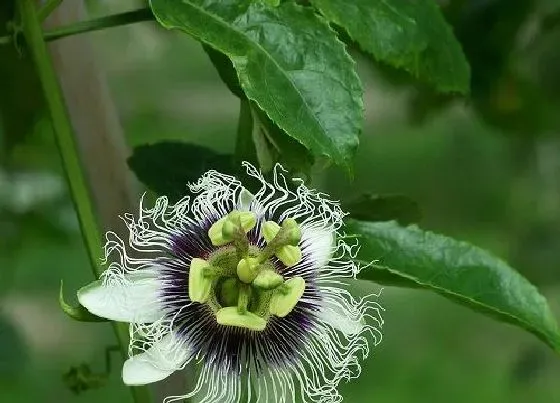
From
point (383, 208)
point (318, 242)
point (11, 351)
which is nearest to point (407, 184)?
point (11, 351)

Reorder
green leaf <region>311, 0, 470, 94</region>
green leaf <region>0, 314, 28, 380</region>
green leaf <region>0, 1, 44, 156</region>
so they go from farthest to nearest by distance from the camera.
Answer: green leaf <region>0, 314, 28, 380</region> < green leaf <region>0, 1, 44, 156</region> < green leaf <region>311, 0, 470, 94</region>

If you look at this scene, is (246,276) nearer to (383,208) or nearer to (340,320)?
(340,320)

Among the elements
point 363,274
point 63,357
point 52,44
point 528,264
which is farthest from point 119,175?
point 63,357

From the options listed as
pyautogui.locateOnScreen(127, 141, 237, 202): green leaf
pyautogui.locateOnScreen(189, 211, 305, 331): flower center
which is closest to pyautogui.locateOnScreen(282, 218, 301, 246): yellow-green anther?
pyautogui.locateOnScreen(189, 211, 305, 331): flower center

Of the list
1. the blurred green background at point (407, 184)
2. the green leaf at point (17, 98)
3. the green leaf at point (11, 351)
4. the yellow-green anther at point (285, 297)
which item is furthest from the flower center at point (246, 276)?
the green leaf at point (11, 351)

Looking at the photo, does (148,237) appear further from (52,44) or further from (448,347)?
(448,347)

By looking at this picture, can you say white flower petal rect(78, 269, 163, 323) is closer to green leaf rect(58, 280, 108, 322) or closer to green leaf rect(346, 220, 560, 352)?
green leaf rect(58, 280, 108, 322)

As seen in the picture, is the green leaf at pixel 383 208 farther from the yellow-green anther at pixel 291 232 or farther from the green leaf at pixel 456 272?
the yellow-green anther at pixel 291 232
